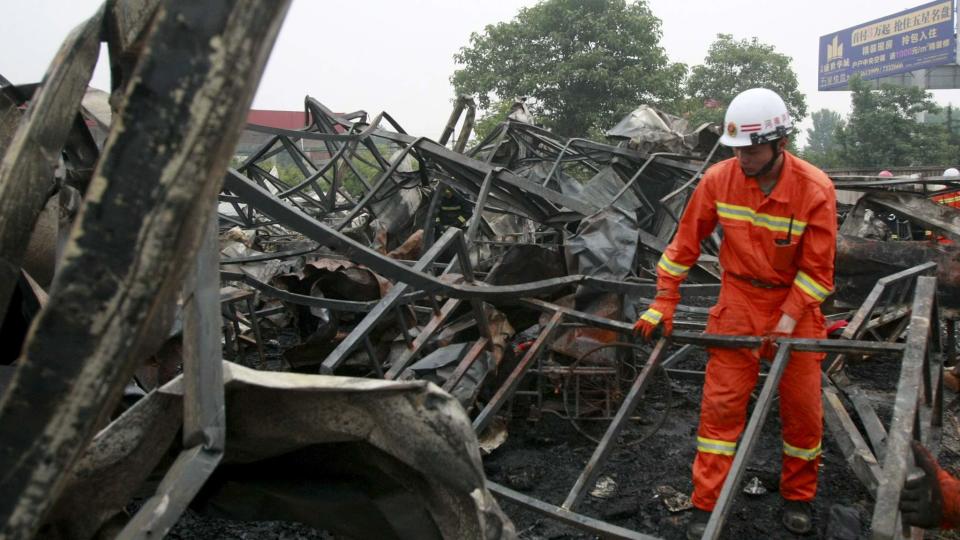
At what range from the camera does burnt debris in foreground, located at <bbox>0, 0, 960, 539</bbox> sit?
72 cm

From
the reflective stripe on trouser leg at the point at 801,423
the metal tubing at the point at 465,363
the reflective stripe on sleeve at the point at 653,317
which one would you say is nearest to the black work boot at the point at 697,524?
the reflective stripe on trouser leg at the point at 801,423

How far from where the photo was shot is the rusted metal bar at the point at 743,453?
218 cm

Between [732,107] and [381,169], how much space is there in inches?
177

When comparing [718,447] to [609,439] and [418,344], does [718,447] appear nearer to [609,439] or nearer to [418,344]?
[609,439]

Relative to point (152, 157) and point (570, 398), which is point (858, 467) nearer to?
point (570, 398)

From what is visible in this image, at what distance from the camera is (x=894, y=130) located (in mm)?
27828

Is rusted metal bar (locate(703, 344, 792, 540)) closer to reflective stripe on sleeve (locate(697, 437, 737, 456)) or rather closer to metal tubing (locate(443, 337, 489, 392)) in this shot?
reflective stripe on sleeve (locate(697, 437, 737, 456))

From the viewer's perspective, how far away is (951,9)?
4412 cm

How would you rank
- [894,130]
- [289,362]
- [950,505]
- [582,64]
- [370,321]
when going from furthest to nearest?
[894,130] → [582,64] → [289,362] → [370,321] → [950,505]

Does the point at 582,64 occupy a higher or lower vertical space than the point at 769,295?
higher

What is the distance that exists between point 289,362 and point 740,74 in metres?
35.3

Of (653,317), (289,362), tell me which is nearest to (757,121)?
(653,317)

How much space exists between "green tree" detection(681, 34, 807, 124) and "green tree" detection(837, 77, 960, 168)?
4.56m

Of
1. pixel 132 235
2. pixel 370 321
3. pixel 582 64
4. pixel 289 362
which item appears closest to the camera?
pixel 132 235
